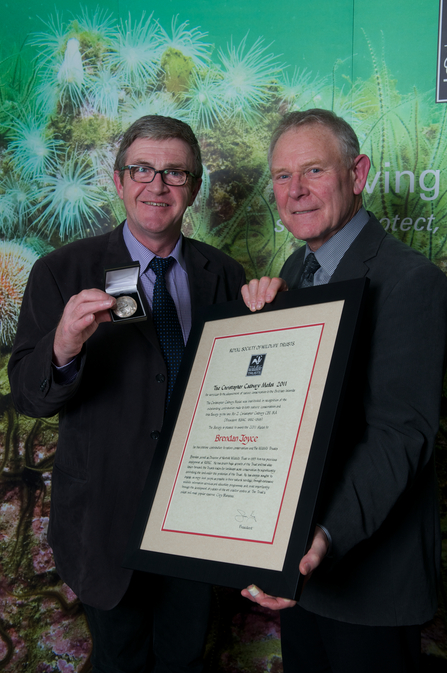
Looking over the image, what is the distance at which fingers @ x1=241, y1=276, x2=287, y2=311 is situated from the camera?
1.43 metres

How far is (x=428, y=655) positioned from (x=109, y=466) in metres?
1.91

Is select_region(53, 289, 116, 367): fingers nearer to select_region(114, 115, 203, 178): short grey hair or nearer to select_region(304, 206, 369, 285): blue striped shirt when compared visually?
select_region(304, 206, 369, 285): blue striped shirt

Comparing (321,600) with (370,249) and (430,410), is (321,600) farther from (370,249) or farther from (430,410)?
(370,249)

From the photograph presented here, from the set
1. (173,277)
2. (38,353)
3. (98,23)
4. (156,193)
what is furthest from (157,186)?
(98,23)

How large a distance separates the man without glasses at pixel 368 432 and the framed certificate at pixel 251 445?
0.26 ft

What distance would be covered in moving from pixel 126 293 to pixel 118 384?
1.41 ft

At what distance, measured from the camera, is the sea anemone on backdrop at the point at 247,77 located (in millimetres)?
2652

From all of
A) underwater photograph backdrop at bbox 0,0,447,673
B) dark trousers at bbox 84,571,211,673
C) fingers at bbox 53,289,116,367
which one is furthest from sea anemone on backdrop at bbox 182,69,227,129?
dark trousers at bbox 84,571,211,673

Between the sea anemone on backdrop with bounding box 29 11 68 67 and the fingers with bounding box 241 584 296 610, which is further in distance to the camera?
the sea anemone on backdrop with bounding box 29 11 68 67

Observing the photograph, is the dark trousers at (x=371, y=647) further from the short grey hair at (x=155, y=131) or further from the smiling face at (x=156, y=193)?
the short grey hair at (x=155, y=131)

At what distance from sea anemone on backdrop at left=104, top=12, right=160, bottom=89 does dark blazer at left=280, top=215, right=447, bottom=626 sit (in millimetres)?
1825

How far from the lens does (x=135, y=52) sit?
2754mm

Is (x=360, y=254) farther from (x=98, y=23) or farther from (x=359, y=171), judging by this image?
(x=98, y=23)
